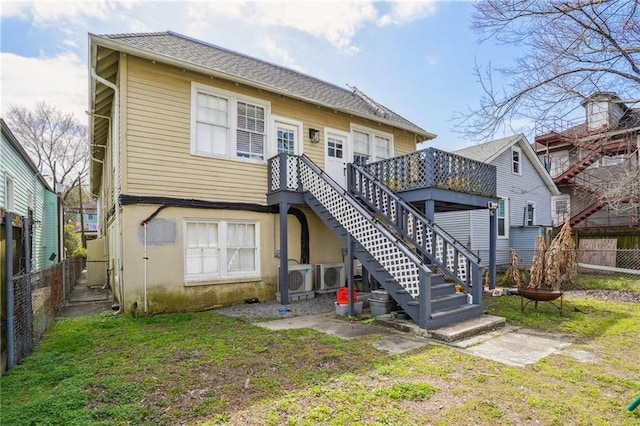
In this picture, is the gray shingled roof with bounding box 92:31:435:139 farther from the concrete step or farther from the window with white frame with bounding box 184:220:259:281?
the concrete step

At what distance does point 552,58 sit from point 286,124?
6.60 meters

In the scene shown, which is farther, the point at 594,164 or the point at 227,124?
the point at 594,164

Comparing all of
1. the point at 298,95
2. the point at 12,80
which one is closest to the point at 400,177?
the point at 298,95

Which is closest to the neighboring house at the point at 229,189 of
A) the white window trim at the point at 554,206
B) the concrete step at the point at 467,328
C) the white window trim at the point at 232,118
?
the white window trim at the point at 232,118

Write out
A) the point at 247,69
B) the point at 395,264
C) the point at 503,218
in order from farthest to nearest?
the point at 503,218 < the point at 247,69 < the point at 395,264

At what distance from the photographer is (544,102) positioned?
8445 mm

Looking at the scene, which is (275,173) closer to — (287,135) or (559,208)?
(287,135)

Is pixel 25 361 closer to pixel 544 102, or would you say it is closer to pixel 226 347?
pixel 226 347

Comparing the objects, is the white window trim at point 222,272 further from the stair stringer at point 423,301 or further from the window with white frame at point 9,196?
the window with white frame at point 9,196

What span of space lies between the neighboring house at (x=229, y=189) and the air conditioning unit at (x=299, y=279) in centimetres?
3

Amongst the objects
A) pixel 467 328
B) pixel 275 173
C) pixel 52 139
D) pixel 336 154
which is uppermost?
pixel 52 139

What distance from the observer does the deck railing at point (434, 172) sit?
27.8ft

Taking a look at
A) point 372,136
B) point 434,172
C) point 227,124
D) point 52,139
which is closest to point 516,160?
point 372,136

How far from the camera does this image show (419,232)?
834 centimetres
